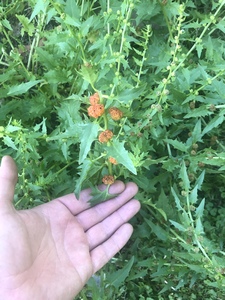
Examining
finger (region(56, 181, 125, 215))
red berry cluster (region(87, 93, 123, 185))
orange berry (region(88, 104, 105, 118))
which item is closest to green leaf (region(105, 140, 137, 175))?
red berry cluster (region(87, 93, 123, 185))

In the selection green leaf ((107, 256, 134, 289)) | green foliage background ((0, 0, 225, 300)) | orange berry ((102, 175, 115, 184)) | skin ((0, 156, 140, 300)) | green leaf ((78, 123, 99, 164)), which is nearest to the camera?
green leaf ((78, 123, 99, 164))

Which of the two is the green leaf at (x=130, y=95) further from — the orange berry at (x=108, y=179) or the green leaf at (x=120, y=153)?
the orange berry at (x=108, y=179)

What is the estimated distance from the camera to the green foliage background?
184cm

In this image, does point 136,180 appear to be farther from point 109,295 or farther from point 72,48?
point 72,48

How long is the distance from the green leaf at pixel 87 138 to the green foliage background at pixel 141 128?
0.20m

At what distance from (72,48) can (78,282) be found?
41.7 inches

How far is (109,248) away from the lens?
205cm

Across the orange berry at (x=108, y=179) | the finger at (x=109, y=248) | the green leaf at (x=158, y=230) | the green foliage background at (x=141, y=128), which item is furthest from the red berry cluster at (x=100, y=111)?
the green leaf at (x=158, y=230)

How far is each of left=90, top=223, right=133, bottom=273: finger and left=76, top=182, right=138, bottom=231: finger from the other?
0.11m

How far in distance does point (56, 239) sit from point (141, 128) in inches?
25.7

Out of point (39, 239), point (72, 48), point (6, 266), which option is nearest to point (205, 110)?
point (72, 48)

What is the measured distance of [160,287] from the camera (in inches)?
97.3

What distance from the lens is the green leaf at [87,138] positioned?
140cm

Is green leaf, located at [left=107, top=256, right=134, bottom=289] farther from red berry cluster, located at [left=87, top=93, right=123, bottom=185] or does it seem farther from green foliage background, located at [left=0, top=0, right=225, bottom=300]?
red berry cluster, located at [left=87, top=93, right=123, bottom=185]
